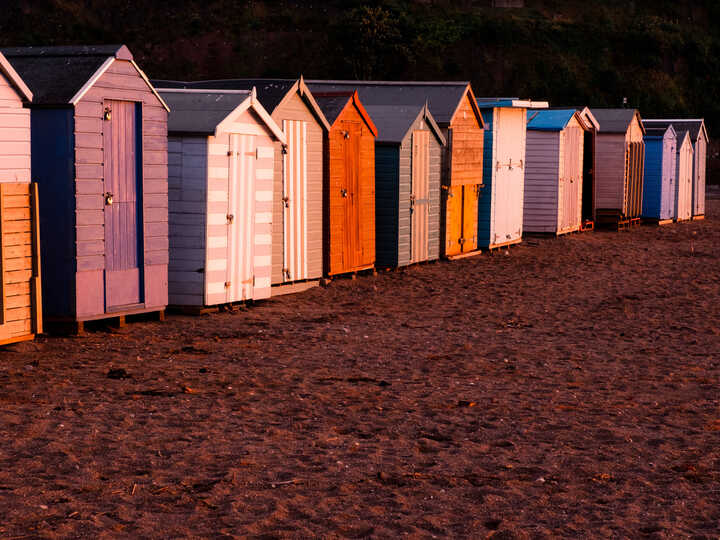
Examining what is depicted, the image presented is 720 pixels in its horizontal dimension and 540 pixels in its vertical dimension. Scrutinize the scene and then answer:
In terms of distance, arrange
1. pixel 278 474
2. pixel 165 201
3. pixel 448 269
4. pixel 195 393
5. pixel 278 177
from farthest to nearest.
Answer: pixel 448 269, pixel 278 177, pixel 165 201, pixel 195 393, pixel 278 474

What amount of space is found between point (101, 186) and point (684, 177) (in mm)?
21927

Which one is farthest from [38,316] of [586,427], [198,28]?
[198,28]

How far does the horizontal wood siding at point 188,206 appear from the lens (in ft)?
40.0

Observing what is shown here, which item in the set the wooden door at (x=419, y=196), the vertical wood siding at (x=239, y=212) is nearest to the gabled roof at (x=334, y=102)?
the wooden door at (x=419, y=196)

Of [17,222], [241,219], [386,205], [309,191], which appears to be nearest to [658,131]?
[386,205]

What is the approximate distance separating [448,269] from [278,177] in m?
4.60

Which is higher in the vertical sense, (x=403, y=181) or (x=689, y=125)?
(x=689, y=125)

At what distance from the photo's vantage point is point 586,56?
5925 centimetres

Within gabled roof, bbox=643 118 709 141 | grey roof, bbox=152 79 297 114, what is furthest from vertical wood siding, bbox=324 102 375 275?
Result: gabled roof, bbox=643 118 709 141

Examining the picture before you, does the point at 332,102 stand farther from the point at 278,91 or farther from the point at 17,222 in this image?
the point at 17,222

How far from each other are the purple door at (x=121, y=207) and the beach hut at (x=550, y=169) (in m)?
13.1

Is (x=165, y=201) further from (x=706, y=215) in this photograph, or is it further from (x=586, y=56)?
(x=586, y=56)

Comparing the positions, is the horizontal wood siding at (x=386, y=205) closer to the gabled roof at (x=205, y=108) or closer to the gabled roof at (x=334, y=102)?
the gabled roof at (x=334, y=102)

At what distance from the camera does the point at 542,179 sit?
75.3ft
